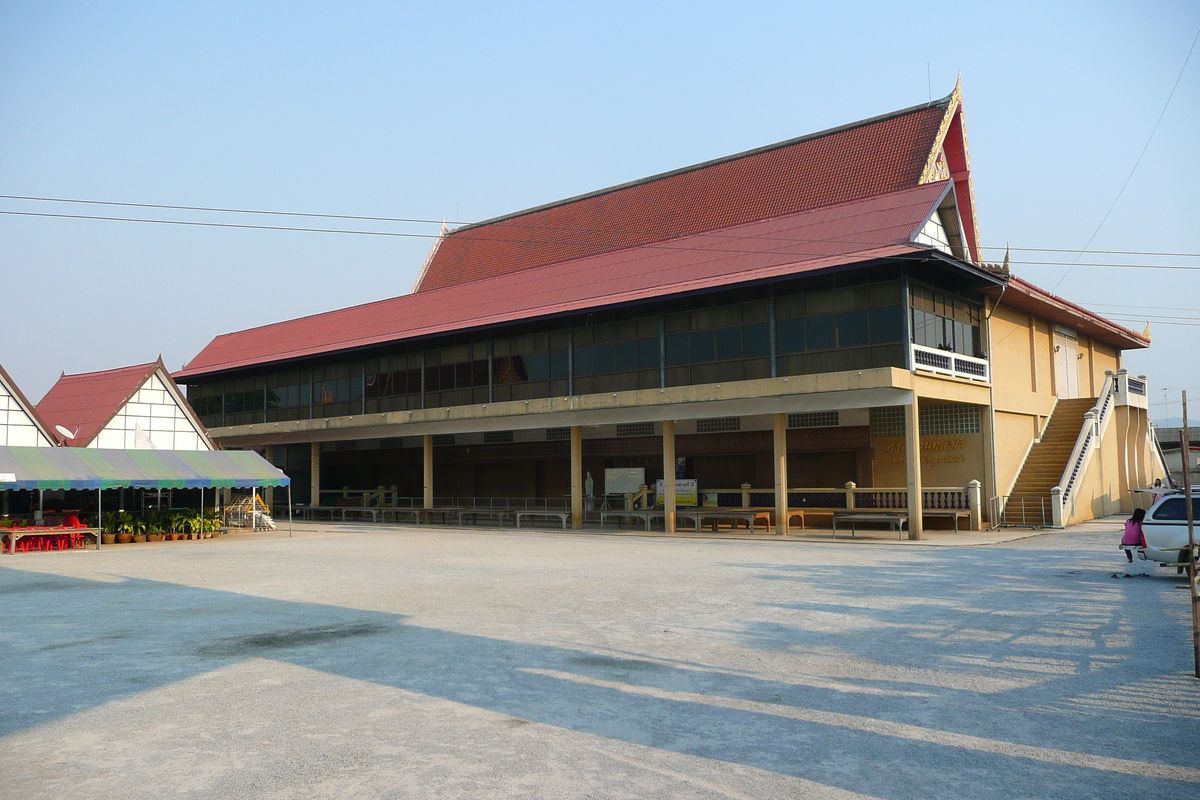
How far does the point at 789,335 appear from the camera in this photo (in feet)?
84.5

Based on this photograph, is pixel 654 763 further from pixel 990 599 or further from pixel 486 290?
pixel 486 290

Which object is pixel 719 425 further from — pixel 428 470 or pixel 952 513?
pixel 428 470

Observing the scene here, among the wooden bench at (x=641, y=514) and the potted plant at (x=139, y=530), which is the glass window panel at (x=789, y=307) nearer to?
the wooden bench at (x=641, y=514)

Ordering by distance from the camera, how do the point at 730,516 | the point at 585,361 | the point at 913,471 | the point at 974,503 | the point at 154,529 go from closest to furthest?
the point at 913,471, the point at 974,503, the point at 730,516, the point at 154,529, the point at 585,361

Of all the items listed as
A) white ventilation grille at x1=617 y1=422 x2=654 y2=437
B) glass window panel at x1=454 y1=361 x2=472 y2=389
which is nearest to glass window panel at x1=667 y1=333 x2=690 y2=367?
white ventilation grille at x1=617 y1=422 x2=654 y2=437

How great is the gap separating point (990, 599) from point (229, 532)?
2759cm

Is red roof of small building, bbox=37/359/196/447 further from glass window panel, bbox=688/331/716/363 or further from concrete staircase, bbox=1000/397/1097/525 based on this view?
concrete staircase, bbox=1000/397/1097/525

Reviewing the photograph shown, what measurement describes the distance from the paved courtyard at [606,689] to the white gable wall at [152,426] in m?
14.6

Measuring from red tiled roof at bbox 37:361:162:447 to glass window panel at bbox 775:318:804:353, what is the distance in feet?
65.7

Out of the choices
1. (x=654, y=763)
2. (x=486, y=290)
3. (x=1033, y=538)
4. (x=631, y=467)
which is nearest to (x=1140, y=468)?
(x=1033, y=538)

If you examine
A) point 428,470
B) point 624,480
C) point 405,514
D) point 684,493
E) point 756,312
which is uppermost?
point 756,312

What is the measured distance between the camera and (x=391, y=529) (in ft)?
109

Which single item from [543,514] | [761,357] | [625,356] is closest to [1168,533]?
[761,357]

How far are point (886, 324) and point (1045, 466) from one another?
33.2 ft
